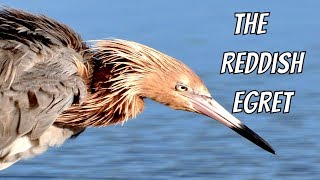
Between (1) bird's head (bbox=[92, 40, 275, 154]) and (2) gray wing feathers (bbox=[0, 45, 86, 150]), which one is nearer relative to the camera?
(2) gray wing feathers (bbox=[0, 45, 86, 150])

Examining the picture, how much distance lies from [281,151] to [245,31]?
39.0 inches

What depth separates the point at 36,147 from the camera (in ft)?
28.8

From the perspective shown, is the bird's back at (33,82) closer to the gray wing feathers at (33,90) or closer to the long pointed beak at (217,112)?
the gray wing feathers at (33,90)

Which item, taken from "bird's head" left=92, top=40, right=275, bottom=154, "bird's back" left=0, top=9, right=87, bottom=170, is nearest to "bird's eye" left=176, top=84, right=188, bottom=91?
"bird's head" left=92, top=40, right=275, bottom=154

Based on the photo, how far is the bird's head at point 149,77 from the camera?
8.66 meters

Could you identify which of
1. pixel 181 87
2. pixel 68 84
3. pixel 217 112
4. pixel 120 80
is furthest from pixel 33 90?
pixel 217 112

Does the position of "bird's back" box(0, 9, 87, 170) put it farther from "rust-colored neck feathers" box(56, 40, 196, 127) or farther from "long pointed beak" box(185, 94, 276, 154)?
"long pointed beak" box(185, 94, 276, 154)

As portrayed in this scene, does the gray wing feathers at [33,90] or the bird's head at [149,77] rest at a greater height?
the bird's head at [149,77]

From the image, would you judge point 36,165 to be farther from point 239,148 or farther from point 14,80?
point 14,80

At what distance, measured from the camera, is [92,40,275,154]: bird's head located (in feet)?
28.4

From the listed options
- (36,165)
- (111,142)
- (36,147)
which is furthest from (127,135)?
(36,147)

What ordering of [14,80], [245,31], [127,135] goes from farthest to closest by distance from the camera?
1. [127,135]
2. [245,31]
3. [14,80]

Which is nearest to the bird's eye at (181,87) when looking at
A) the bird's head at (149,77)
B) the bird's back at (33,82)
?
the bird's head at (149,77)

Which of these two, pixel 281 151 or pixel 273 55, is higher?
pixel 273 55
